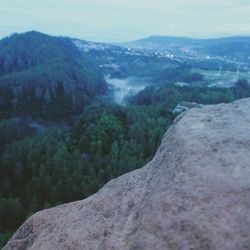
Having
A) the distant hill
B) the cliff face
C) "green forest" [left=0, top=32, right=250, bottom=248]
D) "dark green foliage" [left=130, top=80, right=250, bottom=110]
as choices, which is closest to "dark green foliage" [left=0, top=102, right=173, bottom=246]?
"green forest" [left=0, top=32, right=250, bottom=248]

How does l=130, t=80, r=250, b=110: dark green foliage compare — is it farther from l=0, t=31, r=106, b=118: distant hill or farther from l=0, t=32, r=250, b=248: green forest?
l=0, t=31, r=106, b=118: distant hill

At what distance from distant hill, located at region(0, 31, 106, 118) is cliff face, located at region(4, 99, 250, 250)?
302ft

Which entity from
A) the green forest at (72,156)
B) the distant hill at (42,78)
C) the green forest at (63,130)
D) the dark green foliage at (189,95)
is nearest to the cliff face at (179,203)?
the green forest at (63,130)

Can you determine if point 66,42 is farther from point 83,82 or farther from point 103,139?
point 103,139

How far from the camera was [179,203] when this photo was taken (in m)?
4.95

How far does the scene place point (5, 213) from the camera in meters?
40.0

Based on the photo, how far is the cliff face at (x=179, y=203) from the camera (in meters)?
4.62

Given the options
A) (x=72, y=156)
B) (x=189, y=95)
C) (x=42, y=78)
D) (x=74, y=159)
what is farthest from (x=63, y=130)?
(x=42, y=78)

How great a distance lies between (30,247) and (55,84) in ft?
367

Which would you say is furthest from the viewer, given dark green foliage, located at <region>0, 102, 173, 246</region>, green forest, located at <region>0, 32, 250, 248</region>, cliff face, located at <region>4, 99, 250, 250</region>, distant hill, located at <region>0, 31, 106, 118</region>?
distant hill, located at <region>0, 31, 106, 118</region>

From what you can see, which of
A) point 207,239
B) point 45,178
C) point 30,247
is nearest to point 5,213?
point 45,178

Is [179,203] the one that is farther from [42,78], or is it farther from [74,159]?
[42,78]

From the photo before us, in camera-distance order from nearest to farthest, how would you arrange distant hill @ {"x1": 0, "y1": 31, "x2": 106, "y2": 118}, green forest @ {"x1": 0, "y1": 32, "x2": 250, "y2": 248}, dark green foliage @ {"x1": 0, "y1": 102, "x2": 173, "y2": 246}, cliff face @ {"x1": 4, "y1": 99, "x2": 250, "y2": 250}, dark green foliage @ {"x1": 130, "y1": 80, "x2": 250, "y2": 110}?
cliff face @ {"x1": 4, "y1": 99, "x2": 250, "y2": 250} → dark green foliage @ {"x1": 0, "y1": 102, "x2": 173, "y2": 246} → green forest @ {"x1": 0, "y1": 32, "x2": 250, "y2": 248} → dark green foliage @ {"x1": 130, "y1": 80, "x2": 250, "y2": 110} → distant hill @ {"x1": 0, "y1": 31, "x2": 106, "y2": 118}

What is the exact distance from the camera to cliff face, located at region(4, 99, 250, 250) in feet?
15.2
